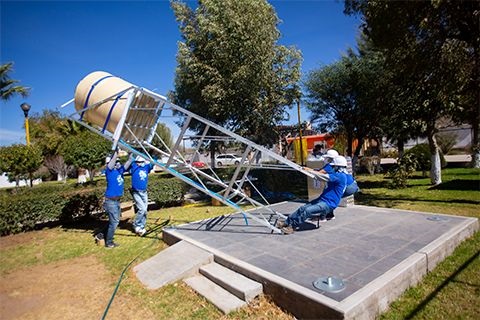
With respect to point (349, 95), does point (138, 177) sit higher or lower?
lower

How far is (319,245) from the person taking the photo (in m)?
5.36

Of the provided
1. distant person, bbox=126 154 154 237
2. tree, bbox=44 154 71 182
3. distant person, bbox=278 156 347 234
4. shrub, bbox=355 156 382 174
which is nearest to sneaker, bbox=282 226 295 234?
distant person, bbox=278 156 347 234

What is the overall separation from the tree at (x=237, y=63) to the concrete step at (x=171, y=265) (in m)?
9.28

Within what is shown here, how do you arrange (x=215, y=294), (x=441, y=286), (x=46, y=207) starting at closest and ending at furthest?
(x=441, y=286) → (x=215, y=294) → (x=46, y=207)

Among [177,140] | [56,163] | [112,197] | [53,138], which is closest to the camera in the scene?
[177,140]

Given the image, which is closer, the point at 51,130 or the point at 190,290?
the point at 190,290

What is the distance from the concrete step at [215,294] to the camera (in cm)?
399

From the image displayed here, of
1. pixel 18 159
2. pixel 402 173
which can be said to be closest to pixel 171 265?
pixel 402 173

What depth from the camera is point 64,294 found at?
480cm

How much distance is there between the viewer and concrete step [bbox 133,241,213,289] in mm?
4926

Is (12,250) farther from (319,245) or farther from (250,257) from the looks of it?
(319,245)

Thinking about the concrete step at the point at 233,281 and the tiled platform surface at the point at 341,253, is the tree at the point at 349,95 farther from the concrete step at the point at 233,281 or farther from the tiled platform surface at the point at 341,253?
the concrete step at the point at 233,281

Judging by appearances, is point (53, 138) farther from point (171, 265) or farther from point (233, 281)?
point (233, 281)

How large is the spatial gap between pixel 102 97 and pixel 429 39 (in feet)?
31.4
